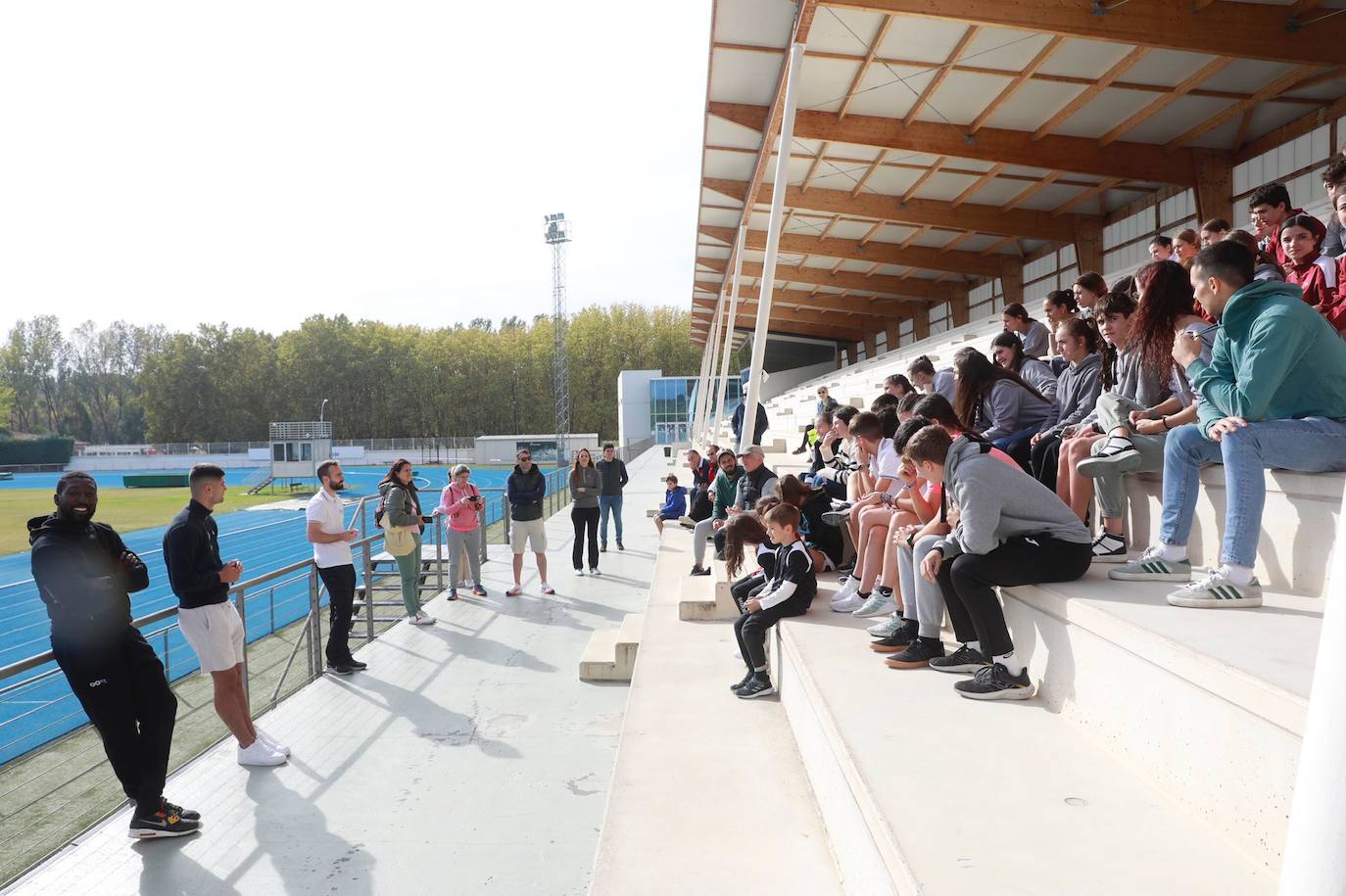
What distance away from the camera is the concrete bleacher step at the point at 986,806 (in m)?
1.95

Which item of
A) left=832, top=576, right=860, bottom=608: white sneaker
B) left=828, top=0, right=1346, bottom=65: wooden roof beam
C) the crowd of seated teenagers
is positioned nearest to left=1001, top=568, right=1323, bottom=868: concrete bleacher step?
the crowd of seated teenagers

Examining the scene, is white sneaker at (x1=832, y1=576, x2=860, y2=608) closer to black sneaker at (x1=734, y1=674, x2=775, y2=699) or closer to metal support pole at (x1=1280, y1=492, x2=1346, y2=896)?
black sneaker at (x1=734, y1=674, x2=775, y2=699)

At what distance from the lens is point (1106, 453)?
12.3 feet

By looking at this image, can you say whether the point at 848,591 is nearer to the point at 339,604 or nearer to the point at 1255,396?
the point at 1255,396

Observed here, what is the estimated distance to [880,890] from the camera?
2152 mm

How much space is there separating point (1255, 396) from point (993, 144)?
1234 cm

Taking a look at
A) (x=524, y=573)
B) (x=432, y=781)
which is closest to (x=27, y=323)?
(x=524, y=573)

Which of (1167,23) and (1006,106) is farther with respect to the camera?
(1006,106)

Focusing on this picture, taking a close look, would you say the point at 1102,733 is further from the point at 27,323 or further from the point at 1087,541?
the point at 27,323

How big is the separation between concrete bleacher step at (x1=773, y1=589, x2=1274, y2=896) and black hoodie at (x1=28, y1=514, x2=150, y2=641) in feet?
11.4

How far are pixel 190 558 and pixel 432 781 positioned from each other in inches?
Result: 75.8

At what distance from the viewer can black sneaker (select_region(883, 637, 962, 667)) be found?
365 cm

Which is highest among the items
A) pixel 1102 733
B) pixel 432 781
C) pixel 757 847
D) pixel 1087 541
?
pixel 1087 541

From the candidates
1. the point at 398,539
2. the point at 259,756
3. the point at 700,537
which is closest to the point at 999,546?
the point at 259,756
